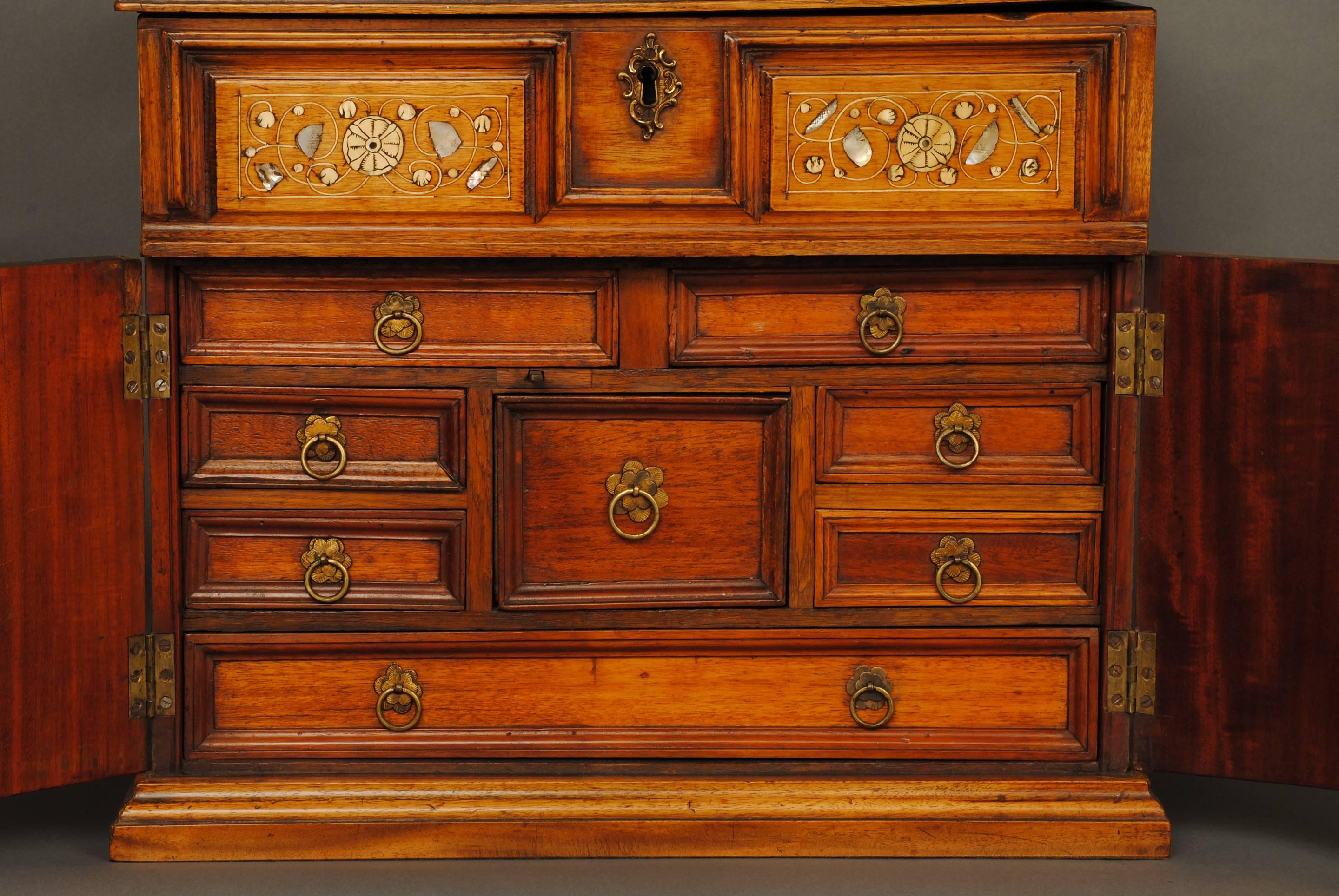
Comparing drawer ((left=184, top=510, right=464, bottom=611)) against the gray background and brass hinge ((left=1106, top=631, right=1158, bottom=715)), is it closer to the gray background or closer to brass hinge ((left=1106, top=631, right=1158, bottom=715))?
the gray background

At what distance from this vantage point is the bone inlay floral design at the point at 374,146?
3129 millimetres

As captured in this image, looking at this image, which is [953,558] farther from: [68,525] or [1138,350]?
[68,525]

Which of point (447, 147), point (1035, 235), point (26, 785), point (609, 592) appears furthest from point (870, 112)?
point (26, 785)

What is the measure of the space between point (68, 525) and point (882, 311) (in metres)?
1.59

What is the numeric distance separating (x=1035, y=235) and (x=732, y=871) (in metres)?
1.32

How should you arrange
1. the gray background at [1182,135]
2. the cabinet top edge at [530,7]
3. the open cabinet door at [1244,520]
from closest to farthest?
the cabinet top edge at [530,7] < the open cabinet door at [1244,520] < the gray background at [1182,135]

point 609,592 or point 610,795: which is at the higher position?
point 609,592

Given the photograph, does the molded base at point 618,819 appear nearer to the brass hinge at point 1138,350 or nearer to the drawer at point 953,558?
the drawer at point 953,558

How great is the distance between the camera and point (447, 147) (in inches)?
124

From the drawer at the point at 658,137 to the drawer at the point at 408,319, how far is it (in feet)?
0.30

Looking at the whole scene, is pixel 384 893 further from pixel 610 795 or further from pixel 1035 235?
pixel 1035 235

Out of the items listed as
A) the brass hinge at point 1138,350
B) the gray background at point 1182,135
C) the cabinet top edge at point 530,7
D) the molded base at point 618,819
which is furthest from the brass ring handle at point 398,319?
the brass hinge at point 1138,350

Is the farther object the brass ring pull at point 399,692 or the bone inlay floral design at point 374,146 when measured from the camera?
the brass ring pull at point 399,692

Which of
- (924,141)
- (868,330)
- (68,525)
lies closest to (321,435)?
(68,525)
